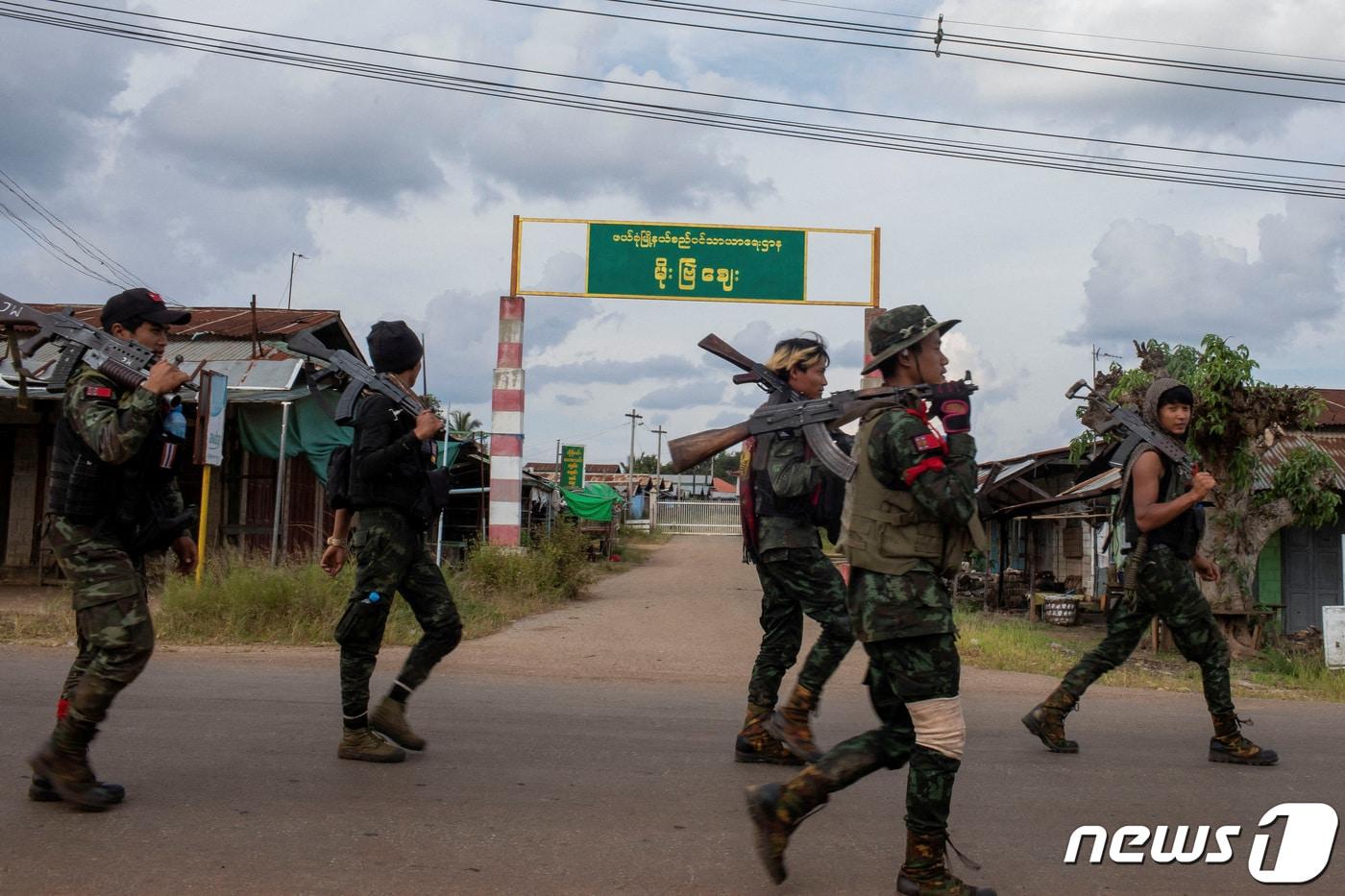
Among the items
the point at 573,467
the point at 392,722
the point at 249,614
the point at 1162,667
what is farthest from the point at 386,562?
the point at 573,467

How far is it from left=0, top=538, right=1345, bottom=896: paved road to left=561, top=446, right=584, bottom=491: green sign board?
20.1 metres

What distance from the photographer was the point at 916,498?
343 cm

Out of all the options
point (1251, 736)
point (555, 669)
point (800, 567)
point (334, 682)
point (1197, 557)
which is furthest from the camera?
point (555, 669)

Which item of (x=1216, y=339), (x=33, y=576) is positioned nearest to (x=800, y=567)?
(x=1216, y=339)

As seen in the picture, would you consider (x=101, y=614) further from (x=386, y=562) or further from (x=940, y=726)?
(x=940, y=726)

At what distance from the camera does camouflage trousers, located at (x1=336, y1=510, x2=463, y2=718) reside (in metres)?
4.92

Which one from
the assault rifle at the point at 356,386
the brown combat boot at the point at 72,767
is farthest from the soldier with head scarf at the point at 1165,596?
the brown combat boot at the point at 72,767

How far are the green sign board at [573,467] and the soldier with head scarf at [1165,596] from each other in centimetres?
2267

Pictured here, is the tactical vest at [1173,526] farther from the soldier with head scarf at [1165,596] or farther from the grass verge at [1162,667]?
the grass verge at [1162,667]

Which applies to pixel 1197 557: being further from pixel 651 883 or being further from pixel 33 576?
pixel 33 576

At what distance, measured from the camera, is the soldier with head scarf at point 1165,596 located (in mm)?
5406

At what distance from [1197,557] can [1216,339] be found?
649cm

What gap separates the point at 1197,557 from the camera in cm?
575

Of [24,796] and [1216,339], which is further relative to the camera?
[1216,339]
